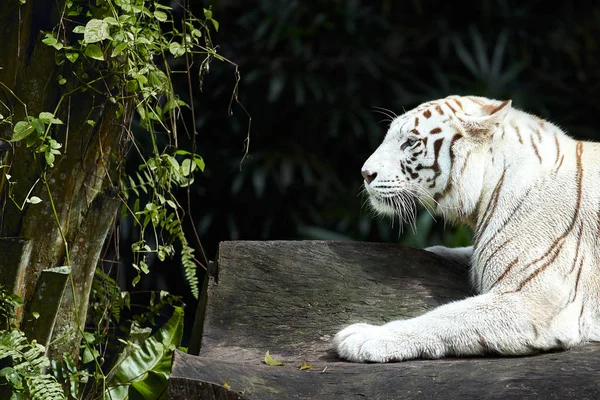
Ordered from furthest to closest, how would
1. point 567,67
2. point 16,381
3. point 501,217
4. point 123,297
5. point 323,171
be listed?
point 567,67 → point 323,171 → point 123,297 → point 501,217 → point 16,381

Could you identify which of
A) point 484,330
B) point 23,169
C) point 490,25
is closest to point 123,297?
point 23,169

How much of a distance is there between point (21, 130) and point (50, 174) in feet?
1.09

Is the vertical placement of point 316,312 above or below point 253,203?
below

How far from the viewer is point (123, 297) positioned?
305 cm

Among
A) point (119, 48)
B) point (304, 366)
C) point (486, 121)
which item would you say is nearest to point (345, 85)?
point (486, 121)

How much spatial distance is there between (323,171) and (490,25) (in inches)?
70.9

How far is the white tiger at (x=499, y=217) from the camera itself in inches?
99.0

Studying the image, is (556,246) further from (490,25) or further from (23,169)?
(490,25)

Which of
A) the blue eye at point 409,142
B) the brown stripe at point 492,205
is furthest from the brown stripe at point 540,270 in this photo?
the blue eye at point 409,142

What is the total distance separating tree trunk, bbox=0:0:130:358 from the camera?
262 centimetres

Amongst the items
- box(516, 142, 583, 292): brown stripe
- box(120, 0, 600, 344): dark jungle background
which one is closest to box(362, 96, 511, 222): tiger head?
box(516, 142, 583, 292): brown stripe

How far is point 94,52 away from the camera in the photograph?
248cm

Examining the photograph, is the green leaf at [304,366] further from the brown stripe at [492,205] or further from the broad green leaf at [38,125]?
the broad green leaf at [38,125]

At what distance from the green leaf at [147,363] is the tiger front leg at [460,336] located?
73 cm
